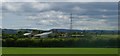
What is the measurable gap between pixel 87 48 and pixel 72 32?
96 centimetres

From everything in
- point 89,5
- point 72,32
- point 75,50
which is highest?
point 89,5

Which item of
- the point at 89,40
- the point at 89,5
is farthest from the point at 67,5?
the point at 89,40

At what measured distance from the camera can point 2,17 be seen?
10.8 meters

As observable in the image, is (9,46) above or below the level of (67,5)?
below

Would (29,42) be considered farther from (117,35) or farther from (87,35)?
(117,35)

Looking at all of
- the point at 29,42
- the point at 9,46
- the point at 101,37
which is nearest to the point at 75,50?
the point at 101,37

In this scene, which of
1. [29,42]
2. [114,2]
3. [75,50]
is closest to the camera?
[114,2]

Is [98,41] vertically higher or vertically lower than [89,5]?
lower

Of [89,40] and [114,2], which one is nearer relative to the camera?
[114,2]

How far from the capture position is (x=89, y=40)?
446 inches

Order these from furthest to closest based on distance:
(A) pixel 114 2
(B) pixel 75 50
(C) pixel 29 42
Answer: (C) pixel 29 42 < (B) pixel 75 50 < (A) pixel 114 2

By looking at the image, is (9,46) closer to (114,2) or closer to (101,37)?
(101,37)

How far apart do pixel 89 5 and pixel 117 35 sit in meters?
1.74

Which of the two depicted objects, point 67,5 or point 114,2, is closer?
point 114,2
